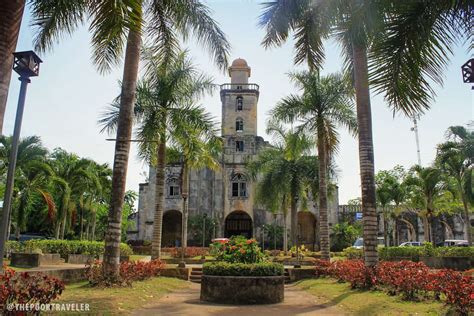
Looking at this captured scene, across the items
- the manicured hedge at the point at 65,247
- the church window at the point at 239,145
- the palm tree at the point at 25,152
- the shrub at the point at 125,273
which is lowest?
the shrub at the point at 125,273

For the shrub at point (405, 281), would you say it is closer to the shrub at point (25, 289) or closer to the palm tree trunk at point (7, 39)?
the shrub at point (25, 289)

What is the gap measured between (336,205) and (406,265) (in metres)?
26.9

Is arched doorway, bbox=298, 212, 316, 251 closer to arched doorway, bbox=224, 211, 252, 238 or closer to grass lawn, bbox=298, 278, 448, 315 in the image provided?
arched doorway, bbox=224, 211, 252, 238

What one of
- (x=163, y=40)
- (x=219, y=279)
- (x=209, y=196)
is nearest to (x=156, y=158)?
(x=163, y=40)

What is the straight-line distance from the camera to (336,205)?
37750 millimetres

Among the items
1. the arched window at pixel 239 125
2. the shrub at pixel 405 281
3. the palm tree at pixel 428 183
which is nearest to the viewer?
the shrub at pixel 405 281

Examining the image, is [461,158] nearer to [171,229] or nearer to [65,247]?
[65,247]

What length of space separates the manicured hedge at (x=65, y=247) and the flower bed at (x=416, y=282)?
12795 mm

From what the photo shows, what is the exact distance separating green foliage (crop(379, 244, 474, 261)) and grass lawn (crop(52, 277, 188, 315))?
1372 cm

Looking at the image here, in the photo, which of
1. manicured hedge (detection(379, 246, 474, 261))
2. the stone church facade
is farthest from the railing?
manicured hedge (detection(379, 246, 474, 261))

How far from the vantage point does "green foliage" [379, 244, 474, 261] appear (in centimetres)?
1927

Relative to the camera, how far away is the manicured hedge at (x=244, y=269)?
9.88 metres

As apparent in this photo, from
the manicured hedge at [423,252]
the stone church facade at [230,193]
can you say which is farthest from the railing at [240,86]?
the manicured hedge at [423,252]

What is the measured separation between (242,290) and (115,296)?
2.75 metres
